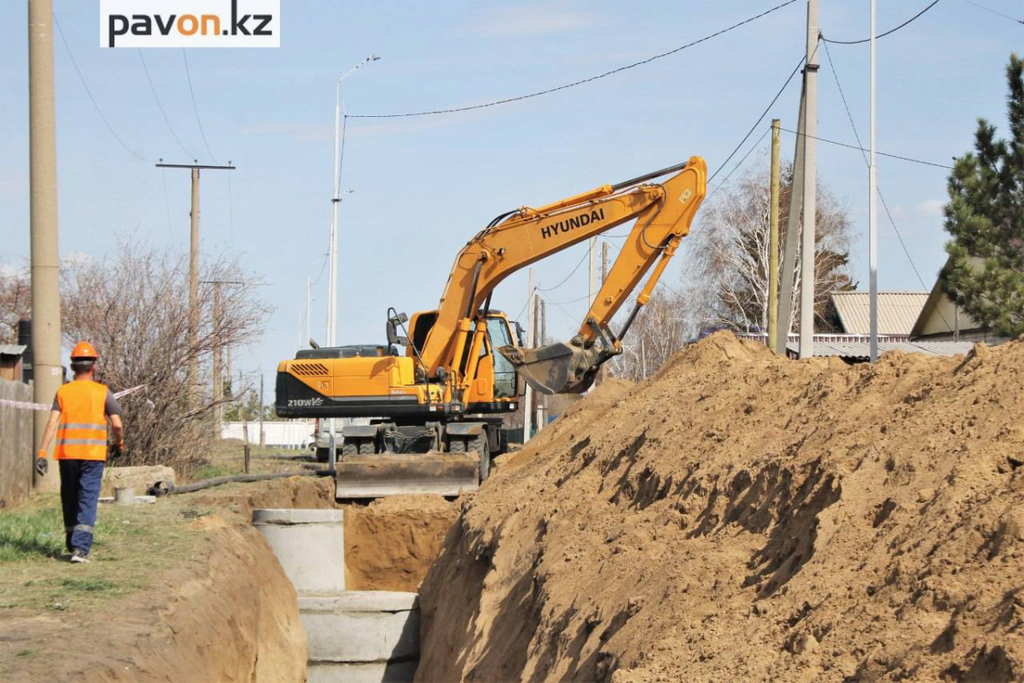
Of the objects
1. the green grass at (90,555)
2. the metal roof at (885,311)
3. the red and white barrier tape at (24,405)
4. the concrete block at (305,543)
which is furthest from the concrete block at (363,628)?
the metal roof at (885,311)

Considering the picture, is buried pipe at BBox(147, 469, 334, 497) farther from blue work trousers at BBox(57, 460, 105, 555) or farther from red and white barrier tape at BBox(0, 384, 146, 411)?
blue work trousers at BBox(57, 460, 105, 555)

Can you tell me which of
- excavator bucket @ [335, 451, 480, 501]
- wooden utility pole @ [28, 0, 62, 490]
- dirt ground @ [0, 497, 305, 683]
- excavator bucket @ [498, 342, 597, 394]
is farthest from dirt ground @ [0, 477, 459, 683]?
excavator bucket @ [498, 342, 597, 394]

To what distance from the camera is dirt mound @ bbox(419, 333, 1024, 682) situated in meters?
5.33

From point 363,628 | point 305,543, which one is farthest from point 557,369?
point 363,628

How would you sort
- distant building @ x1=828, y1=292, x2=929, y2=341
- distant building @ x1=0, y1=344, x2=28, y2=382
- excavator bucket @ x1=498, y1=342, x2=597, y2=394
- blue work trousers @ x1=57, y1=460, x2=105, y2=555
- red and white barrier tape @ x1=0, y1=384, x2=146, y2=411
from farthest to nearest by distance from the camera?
1. distant building @ x1=828, y1=292, x2=929, y2=341
2. distant building @ x1=0, y1=344, x2=28, y2=382
3. excavator bucket @ x1=498, y1=342, x2=597, y2=394
4. red and white barrier tape @ x1=0, y1=384, x2=146, y2=411
5. blue work trousers @ x1=57, y1=460, x2=105, y2=555

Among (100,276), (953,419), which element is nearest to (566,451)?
(953,419)

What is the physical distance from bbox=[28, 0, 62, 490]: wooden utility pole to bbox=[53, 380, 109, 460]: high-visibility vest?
533cm

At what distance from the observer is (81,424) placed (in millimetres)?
10531

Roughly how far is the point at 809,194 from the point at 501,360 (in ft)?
18.8

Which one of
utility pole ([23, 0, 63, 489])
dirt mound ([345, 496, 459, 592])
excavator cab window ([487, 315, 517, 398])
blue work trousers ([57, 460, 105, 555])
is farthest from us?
excavator cab window ([487, 315, 517, 398])

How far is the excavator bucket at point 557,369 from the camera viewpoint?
58.0 feet

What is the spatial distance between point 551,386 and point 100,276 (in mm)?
10007

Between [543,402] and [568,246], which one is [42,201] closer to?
[568,246]

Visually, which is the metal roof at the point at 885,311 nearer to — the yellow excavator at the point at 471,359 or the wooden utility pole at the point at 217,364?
the wooden utility pole at the point at 217,364
